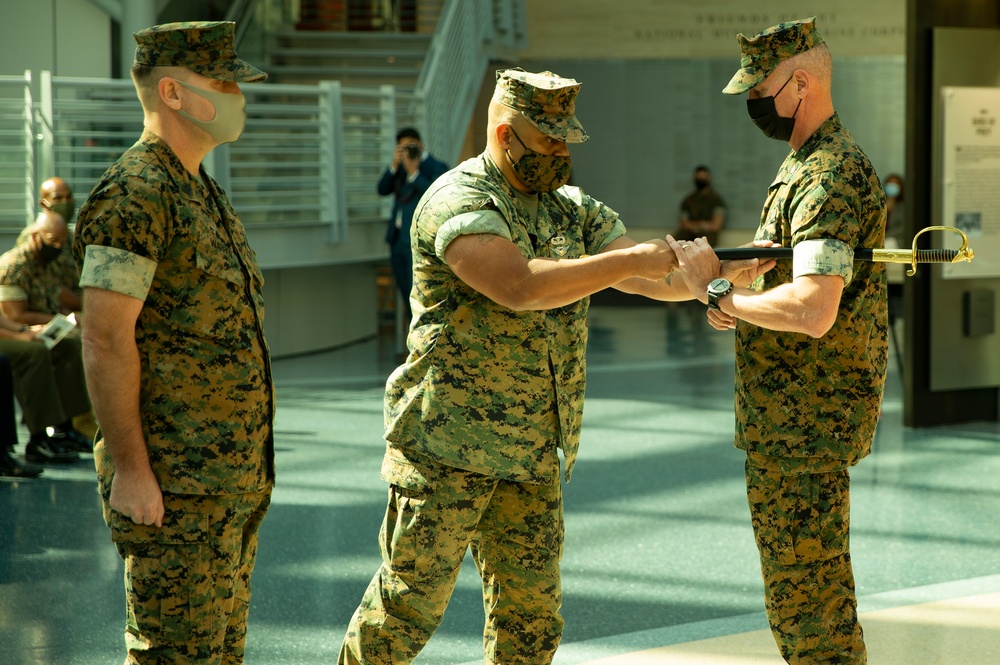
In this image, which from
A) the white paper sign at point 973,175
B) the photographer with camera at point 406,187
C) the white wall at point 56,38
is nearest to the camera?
the white paper sign at point 973,175

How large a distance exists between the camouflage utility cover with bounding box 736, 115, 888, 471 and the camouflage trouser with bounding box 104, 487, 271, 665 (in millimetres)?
1256

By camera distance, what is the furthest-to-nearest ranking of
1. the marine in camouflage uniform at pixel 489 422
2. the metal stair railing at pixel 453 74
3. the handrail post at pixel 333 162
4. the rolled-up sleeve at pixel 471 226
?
the metal stair railing at pixel 453 74 < the handrail post at pixel 333 162 < the marine in camouflage uniform at pixel 489 422 < the rolled-up sleeve at pixel 471 226

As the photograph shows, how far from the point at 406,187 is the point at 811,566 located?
Answer: 700 cm

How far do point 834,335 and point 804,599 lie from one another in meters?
0.61

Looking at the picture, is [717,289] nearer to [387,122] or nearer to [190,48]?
[190,48]

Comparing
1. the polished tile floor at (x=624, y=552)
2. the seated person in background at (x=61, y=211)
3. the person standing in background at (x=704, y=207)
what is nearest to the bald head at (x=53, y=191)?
the seated person in background at (x=61, y=211)

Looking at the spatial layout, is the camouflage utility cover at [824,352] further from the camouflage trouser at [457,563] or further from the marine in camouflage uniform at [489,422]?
the camouflage trouser at [457,563]

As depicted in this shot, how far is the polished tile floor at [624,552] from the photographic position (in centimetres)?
367

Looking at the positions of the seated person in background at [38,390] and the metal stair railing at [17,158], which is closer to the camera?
the seated person in background at [38,390]

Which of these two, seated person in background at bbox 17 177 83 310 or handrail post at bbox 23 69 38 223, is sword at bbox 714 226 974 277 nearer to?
seated person in background at bbox 17 177 83 310

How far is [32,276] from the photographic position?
21.2 ft

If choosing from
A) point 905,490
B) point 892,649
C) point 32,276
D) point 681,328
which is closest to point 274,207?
point 32,276

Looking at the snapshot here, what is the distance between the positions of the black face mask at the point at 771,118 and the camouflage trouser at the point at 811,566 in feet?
2.57

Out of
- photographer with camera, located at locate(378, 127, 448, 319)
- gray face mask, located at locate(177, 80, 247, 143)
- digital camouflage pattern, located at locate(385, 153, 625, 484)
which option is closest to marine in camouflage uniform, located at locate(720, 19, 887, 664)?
digital camouflage pattern, located at locate(385, 153, 625, 484)
